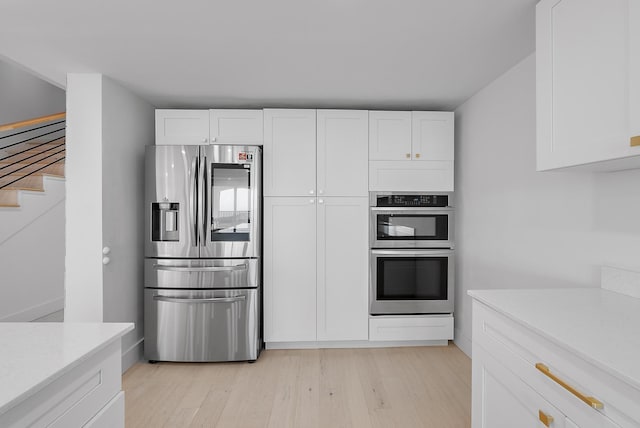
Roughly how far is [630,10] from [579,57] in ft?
0.78

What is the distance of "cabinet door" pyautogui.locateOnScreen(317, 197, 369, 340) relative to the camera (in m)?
3.16

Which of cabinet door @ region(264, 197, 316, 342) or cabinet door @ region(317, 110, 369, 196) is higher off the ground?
cabinet door @ region(317, 110, 369, 196)

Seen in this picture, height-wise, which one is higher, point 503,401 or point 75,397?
point 75,397

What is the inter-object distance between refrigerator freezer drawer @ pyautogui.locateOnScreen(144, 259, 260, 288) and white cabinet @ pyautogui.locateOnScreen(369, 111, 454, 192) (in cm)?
132

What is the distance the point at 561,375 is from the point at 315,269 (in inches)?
87.3

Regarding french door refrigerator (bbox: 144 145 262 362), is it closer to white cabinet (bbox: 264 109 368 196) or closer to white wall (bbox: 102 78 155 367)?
white wall (bbox: 102 78 155 367)

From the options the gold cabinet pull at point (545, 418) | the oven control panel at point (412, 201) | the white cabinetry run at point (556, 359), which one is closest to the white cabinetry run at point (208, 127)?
the oven control panel at point (412, 201)

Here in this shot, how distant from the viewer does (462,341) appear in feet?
10.4

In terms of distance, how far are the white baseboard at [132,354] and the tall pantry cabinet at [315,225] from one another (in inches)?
42.6

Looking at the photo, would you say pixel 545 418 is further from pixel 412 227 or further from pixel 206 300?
pixel 206 300

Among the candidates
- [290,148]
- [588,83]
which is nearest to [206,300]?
[290,148]

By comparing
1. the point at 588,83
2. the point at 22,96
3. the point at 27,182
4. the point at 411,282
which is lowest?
the point at 411,282

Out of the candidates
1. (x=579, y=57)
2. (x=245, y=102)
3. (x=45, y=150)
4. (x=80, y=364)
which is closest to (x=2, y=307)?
(x=45, y=150)

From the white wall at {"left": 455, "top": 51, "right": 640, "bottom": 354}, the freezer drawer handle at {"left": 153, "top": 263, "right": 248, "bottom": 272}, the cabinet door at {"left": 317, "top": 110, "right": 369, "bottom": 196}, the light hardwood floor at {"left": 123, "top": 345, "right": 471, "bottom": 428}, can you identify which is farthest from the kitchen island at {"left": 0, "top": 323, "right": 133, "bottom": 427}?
the cabinet door at {"left": 317, "top": 110, "right": 369, "bottom": 196}
